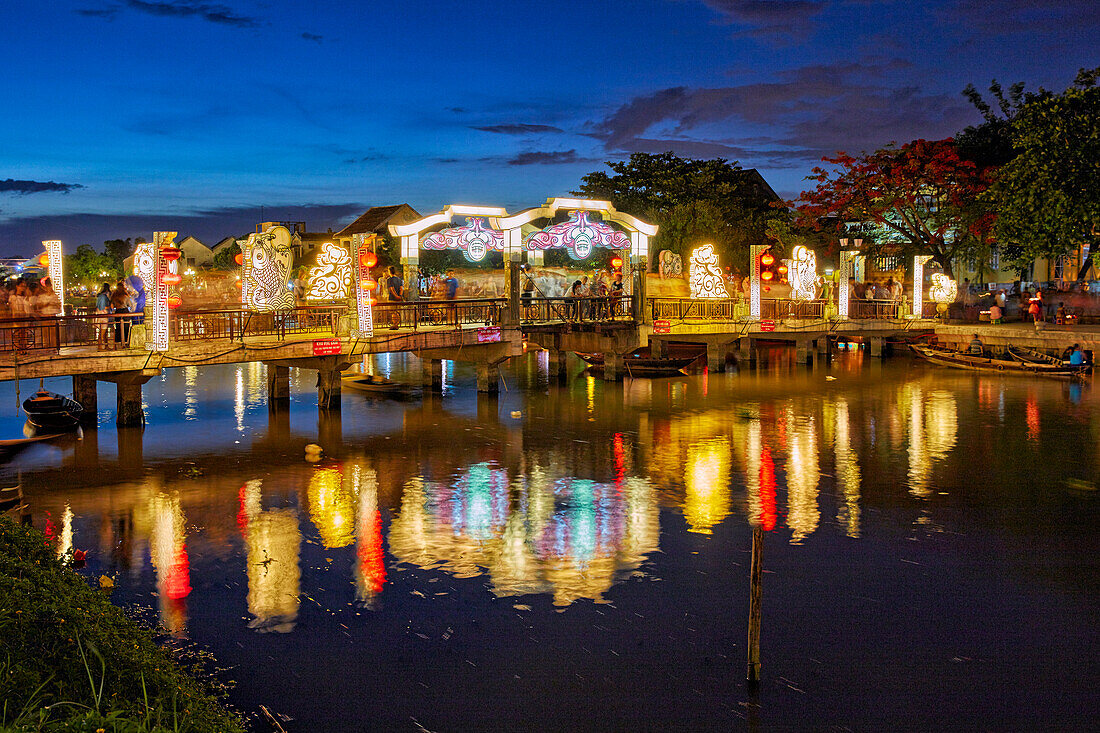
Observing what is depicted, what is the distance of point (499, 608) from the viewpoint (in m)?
12.2

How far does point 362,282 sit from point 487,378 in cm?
726

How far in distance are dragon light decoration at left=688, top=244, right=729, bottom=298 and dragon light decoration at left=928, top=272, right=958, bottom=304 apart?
14256 mm

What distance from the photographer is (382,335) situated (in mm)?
25250

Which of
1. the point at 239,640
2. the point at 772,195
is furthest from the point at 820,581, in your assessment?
the point at 772,195

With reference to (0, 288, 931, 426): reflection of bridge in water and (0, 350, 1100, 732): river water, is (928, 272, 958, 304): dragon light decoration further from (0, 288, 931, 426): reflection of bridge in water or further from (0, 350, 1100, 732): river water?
(0, 350, 1100, 732): river water

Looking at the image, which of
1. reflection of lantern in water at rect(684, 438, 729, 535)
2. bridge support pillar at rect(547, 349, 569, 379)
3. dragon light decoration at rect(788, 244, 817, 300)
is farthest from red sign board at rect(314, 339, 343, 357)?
dragon light decoration at rect(788, 244, 817, 300)

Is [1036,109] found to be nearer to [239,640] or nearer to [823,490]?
[823,490]

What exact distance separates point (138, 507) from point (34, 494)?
8.27ft

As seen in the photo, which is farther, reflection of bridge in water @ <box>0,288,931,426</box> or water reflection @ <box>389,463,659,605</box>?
reflection of bridge in water @ <box>0,288,931,426</box>

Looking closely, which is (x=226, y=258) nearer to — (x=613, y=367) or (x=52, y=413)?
(x=613, y=367)

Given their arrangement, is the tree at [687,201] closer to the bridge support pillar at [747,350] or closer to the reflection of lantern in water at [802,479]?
the bridge support pillar at [747,350]

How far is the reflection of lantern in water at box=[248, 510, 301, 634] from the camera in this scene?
11922 millimetres

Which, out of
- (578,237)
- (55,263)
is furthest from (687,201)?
(55,263)

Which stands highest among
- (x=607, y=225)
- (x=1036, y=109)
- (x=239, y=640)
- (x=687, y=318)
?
(x=1036, y=109)
